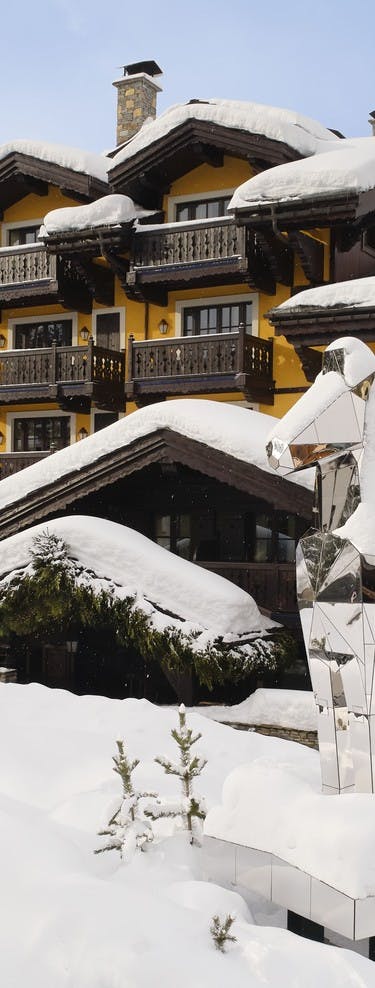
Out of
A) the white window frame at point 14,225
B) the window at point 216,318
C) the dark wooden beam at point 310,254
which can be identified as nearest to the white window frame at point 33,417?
the window at point 216,318

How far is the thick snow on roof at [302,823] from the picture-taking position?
208 inches

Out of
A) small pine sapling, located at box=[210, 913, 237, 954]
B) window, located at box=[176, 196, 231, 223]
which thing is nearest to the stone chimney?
window, located at box=[176, 196, 231, 223]

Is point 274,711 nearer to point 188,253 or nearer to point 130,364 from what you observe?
point 130,364

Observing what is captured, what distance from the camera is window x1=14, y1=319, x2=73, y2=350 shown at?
21047 millimetres

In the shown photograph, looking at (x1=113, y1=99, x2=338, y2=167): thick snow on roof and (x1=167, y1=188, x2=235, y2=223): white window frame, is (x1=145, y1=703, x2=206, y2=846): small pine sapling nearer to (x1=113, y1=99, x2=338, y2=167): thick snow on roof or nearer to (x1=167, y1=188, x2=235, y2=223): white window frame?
(x1=113, y1=99, x2=338, y2=167): thick snow on roof

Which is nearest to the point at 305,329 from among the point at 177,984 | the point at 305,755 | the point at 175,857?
the point at 305,755

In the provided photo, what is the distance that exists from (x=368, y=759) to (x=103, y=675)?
32.1 feet

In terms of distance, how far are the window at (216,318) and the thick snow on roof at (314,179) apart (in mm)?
2717

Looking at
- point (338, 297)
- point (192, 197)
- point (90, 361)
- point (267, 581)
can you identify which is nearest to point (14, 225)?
point (192, 197)

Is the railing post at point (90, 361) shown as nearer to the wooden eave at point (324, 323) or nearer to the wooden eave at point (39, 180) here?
the wooden eave at point (39, 180)

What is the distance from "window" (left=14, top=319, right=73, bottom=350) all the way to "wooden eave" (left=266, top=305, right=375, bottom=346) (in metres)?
7.20

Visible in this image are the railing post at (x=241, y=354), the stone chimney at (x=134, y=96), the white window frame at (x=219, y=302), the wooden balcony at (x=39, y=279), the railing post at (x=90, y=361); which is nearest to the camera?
the railing post at (x=241, y=354)

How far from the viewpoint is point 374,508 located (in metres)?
6.16

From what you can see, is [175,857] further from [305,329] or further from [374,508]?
[305,329]
